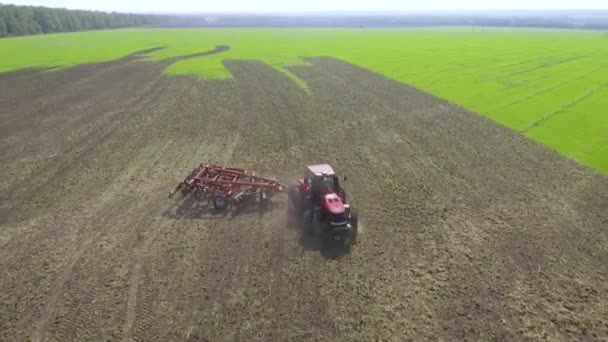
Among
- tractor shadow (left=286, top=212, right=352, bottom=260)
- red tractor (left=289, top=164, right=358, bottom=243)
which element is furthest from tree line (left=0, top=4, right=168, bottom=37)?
tractor shadow (left=286, top=212, right=352, bottom=260)

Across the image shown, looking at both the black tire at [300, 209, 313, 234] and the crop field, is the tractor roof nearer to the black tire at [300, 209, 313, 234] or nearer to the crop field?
the black tire at [300, 209, 313, 234]

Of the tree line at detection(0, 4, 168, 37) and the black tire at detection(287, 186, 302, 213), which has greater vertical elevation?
the black tire at detection(287, 186, 302, 213)

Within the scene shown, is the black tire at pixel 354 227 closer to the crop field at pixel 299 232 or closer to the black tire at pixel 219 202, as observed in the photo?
the crop field at pixel 299 232

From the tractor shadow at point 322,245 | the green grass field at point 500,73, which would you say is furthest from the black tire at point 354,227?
the green grass field at point 500,73

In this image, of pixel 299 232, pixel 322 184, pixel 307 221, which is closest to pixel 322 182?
pixel 322 184

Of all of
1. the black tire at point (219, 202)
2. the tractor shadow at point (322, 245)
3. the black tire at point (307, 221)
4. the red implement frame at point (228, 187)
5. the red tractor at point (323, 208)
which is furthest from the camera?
the red implement frame at point (228, 187)

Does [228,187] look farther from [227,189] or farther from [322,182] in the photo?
[322,182]
